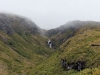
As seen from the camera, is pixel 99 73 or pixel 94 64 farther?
pixel 94 64

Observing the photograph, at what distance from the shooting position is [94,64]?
19950cm

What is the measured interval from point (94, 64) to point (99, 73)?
106 m

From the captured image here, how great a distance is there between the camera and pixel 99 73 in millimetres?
95000
